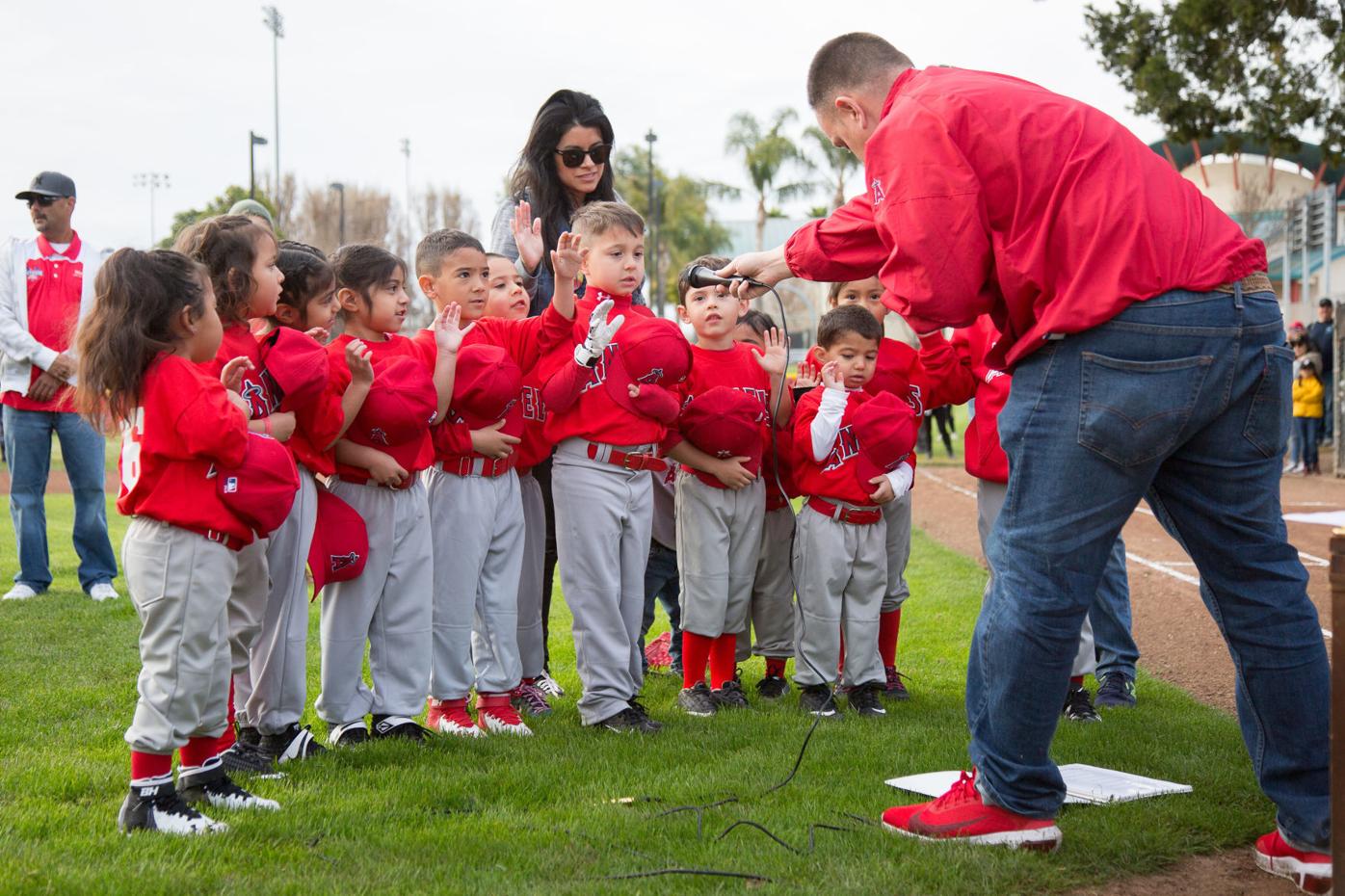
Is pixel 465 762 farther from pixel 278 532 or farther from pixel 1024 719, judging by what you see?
pixel 1024 719

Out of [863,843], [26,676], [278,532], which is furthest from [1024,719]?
[26,676]

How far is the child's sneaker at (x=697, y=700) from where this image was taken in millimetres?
5633

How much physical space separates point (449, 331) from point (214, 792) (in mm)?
1916

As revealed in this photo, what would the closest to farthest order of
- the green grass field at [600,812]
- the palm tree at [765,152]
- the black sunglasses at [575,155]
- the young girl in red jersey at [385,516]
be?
the green grass field at [600,812]
the young girl in red jersey at [385,516]
the black sunglasses at [575,155]
the palm tree at [765,152]

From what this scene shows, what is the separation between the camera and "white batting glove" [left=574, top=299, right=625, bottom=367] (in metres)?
5.02

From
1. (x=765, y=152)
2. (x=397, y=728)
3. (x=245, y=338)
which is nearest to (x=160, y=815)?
(x=397, y=728)

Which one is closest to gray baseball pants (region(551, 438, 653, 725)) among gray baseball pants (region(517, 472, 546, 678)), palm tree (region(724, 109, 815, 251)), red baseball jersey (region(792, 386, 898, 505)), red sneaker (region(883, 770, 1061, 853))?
gray baseball pants (region(517, 472, 546, 678))

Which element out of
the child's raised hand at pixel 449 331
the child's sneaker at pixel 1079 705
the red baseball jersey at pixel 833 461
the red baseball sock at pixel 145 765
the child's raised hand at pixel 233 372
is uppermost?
the child's raised hand at pixel 449 331

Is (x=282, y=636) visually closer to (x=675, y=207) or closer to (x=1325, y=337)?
(x=1325, y=337)

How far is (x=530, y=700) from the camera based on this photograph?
5.69m

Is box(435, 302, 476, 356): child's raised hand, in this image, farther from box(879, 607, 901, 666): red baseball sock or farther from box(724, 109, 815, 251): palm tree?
box(724, 109, 815, 251): palm tree

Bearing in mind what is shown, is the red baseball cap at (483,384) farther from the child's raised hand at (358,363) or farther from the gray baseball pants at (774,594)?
the gray baseball pants at (774,594)

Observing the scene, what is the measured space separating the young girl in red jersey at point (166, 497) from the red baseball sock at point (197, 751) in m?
0.10

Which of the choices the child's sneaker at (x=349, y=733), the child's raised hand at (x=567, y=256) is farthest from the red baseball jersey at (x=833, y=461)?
the child's sneaker at (x=349, y=733)
